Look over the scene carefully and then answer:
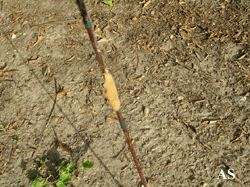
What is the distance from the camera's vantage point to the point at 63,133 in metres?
2.38

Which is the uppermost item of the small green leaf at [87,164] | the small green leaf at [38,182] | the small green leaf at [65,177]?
the small green leaf at [38,182]

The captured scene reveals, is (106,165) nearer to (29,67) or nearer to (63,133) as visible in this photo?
(63,133)

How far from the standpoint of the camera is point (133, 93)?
8.48 ft

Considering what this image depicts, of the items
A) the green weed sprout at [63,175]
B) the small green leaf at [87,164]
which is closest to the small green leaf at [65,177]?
the green weed sprout at [63,175]

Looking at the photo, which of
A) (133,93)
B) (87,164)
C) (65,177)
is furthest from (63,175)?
(133,93)

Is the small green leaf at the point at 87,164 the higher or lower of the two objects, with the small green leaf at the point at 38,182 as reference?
lower

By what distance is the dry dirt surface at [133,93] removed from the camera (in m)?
2.14

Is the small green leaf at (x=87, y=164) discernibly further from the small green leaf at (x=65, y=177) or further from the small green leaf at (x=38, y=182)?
the small green leaf at (x=38, y=182)

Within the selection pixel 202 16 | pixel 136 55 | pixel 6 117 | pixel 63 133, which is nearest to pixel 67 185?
pixel 63 133

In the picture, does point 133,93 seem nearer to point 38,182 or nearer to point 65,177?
point 65,177

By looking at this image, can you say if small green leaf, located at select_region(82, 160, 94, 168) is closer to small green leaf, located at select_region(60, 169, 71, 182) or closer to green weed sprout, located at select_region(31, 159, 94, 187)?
green weed sprout, located at select_region(31, 159, 94, 187)

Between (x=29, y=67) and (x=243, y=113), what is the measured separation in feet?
8.78

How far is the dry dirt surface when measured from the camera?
214 centimetres

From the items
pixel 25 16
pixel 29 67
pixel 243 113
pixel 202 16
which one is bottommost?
pixel 243 113
